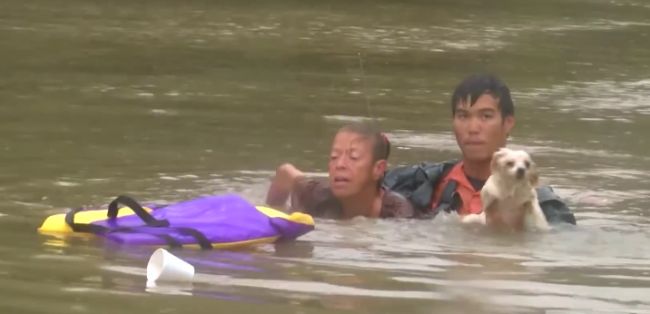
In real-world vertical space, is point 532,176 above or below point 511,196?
above

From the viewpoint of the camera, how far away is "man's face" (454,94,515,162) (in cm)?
895

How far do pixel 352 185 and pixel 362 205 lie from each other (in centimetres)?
17

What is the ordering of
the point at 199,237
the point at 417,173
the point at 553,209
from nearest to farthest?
the point at 199,237, the point at 553,209, the point at 417,173

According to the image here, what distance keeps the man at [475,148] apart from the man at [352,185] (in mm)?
222

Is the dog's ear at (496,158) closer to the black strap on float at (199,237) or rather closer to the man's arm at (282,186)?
the man's arm at (282,186)

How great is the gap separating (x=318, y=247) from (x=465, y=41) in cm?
1408

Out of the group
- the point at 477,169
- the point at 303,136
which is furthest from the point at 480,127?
the point at 303,136

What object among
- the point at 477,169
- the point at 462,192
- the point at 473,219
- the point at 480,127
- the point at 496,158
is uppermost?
the point at 480,127

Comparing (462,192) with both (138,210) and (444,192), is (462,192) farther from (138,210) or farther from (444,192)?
(138,210)

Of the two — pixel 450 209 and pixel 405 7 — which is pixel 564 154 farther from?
pixel 405 7

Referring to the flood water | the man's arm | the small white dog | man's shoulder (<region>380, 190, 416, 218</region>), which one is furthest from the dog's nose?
the man's arm

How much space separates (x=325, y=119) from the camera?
44.9ft

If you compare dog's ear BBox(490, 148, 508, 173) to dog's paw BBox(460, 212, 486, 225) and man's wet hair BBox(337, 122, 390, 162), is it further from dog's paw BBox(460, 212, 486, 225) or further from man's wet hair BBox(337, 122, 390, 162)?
man's wet hair BBox(337, 122, 390, 162)

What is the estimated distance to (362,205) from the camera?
29.3 feet
